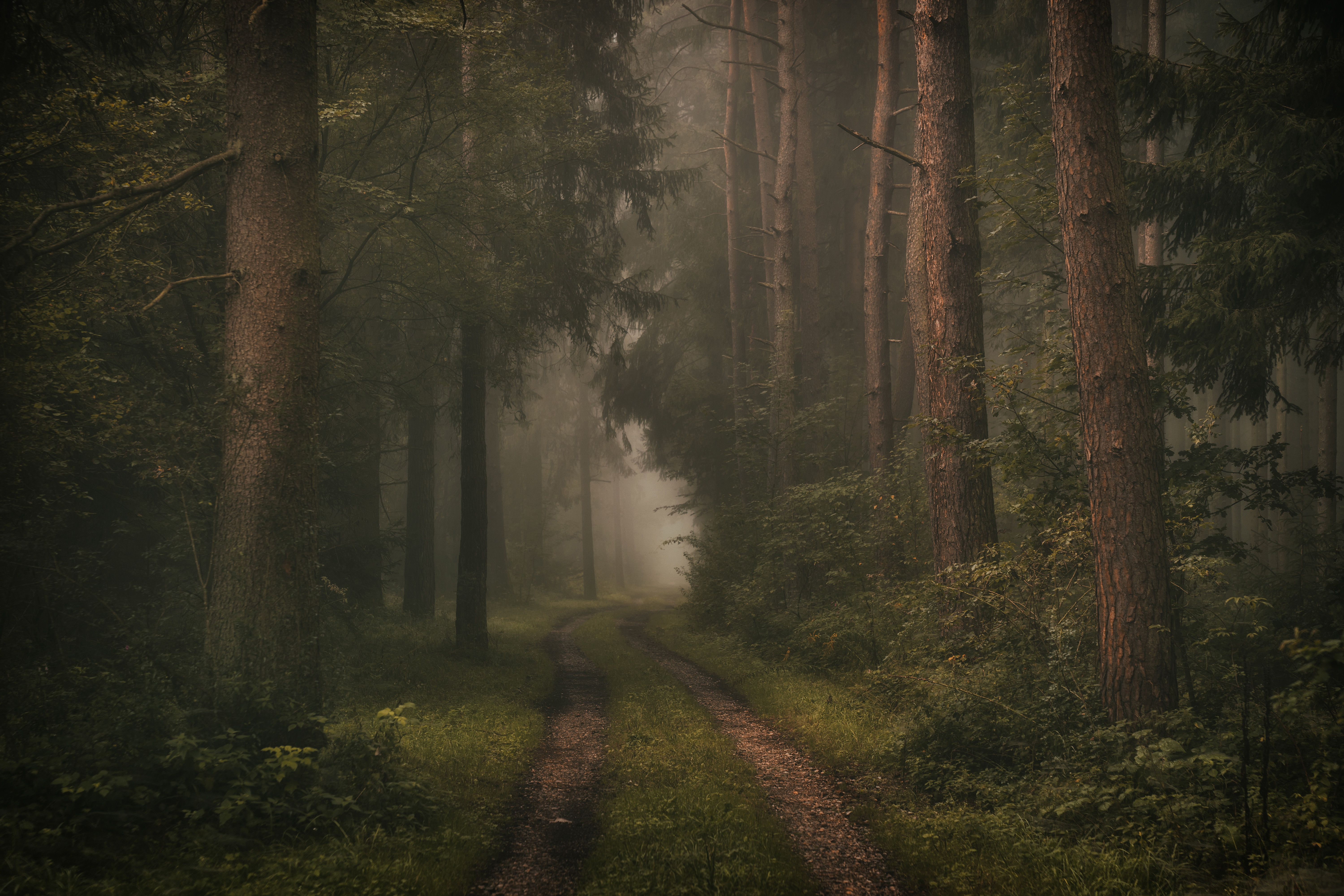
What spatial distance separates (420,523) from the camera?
17.6 metres

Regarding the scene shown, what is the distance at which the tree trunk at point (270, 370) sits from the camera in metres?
5.91

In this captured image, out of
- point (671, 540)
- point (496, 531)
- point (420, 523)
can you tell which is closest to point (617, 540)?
point (496, 531)

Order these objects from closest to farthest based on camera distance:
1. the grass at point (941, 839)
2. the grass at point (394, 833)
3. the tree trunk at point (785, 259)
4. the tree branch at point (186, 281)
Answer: the grass at point (394, 833)
the grass at point (941, 839)
the tree branch at point (186, 281)
the tree trunk at point (785, 259)

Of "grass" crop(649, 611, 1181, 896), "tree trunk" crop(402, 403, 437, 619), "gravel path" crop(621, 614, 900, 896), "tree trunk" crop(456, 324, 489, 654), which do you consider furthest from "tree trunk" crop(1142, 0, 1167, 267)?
"tree trunk" crop(402, 403, 437, 619)

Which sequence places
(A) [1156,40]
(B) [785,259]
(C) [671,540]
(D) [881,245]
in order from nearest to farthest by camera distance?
(A) [1156,40] < (D) [881,245] < (B) [785,259] < (C) [671,540]

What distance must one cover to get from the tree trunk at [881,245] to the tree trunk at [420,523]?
33.8 feet

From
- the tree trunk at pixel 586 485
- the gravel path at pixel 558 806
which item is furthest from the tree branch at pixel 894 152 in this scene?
the tree trunk at pixel 586 485

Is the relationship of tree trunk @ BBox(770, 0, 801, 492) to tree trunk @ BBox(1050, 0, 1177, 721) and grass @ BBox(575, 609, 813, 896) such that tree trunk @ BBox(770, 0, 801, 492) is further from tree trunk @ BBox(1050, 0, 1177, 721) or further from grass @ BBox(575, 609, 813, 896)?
tree trunk @ BBox(1050, 0, 1177, 721)

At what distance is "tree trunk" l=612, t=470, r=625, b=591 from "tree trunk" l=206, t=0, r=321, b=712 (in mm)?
26419

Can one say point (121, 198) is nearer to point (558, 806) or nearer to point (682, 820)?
point (558, 806)

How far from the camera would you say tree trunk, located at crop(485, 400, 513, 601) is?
2516 cm

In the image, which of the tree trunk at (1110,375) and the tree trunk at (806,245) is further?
the tree trunk at (806,245)

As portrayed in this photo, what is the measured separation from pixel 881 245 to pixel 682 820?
11248 millimetres

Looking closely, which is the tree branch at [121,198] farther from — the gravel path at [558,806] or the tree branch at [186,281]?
the gravel path at [558,806]
